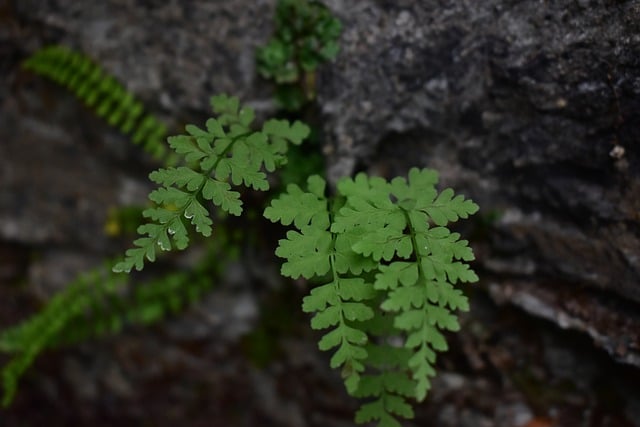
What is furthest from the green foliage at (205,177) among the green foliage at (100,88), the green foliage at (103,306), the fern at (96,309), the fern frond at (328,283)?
the fern at (96,309)

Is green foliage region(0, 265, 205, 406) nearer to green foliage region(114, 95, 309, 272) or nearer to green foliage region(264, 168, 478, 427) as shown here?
green foliage region(114, 95, 309, 272)

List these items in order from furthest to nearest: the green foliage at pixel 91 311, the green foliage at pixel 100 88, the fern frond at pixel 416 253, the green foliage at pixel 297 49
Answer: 1. the green foliage at pixel 91 311
2. the green foliage at pixel 100 88
3. the green foliage at pixel 297 49
4. the fern frond at pixel 416 253

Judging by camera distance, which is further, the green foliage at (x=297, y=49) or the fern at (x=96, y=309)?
the fern at (x=96, y=309)

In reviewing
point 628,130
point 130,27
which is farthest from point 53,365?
point 628,130

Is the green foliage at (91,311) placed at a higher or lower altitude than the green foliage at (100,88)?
lower

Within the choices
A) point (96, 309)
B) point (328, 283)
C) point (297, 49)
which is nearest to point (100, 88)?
point (297, 49)

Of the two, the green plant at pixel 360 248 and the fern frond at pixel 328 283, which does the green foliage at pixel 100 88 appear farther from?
the fern frond at pixel 328 283

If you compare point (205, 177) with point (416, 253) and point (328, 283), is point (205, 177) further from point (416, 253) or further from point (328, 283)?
point (416, 253)
